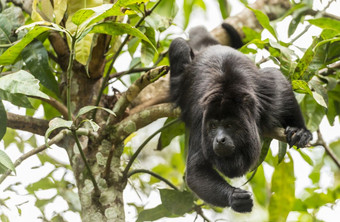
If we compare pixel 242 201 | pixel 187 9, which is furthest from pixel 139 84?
pixel 187 9

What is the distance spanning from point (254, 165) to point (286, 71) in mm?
777

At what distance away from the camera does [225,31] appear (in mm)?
4758

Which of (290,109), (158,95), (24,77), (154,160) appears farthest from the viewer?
(154,160)

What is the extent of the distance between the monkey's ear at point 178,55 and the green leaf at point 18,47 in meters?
1.53

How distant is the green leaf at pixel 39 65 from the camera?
9.82 feet

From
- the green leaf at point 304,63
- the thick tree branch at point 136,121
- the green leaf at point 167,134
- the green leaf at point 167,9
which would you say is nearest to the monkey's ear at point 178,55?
the green leaf at point 167,9

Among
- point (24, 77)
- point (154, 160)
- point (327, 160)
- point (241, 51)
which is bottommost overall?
point (154, 160)

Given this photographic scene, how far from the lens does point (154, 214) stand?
3.34 m

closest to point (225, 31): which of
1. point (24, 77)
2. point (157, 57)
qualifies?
point (157, 57)

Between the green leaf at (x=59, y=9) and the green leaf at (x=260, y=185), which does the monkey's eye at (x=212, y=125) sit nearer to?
the green leaf at (x=260, y=185)

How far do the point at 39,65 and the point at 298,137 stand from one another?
5.98ft

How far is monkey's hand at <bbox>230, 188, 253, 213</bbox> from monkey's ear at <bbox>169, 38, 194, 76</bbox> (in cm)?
136

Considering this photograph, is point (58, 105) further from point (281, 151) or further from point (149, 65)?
point (281, 151)

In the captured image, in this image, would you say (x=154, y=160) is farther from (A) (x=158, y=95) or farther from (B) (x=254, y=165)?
(B) (x=254, y=165)
